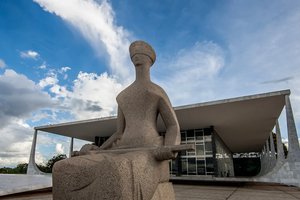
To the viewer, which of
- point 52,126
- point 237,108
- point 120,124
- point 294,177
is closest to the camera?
point 120,124

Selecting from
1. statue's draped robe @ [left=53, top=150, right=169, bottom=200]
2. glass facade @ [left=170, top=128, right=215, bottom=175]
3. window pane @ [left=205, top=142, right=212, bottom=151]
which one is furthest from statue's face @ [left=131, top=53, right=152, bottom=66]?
window pane @ [left=205, top=142, right=212, bottom=151]

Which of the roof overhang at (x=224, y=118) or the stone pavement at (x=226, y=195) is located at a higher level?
the roof overhang at (x=224, y=118)

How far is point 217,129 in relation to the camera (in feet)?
73.6

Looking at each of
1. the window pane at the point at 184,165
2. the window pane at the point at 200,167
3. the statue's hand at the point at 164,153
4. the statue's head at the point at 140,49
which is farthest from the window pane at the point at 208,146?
the statue's hand at the point at 164,153

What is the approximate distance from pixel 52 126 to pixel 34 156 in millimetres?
5629

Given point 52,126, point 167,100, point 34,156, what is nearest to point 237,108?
point 167,100

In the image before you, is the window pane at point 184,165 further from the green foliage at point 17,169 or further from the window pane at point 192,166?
the green foliage at point 17,169

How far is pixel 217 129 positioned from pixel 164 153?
21.1 meters

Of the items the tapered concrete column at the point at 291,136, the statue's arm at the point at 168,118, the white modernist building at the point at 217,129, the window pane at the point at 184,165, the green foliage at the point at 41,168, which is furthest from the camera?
the green foliage at the point at 41,168

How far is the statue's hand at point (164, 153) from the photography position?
240 centimetres

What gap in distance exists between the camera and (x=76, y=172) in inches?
91.6

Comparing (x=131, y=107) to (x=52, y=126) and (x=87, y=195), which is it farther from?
(x=52, y=126)

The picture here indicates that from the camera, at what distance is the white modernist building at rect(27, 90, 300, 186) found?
530 inches

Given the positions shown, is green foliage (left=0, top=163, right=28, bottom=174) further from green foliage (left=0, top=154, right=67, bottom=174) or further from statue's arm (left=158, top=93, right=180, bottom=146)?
statue's arm (left=158, top=93, right=180, bottom=146)
